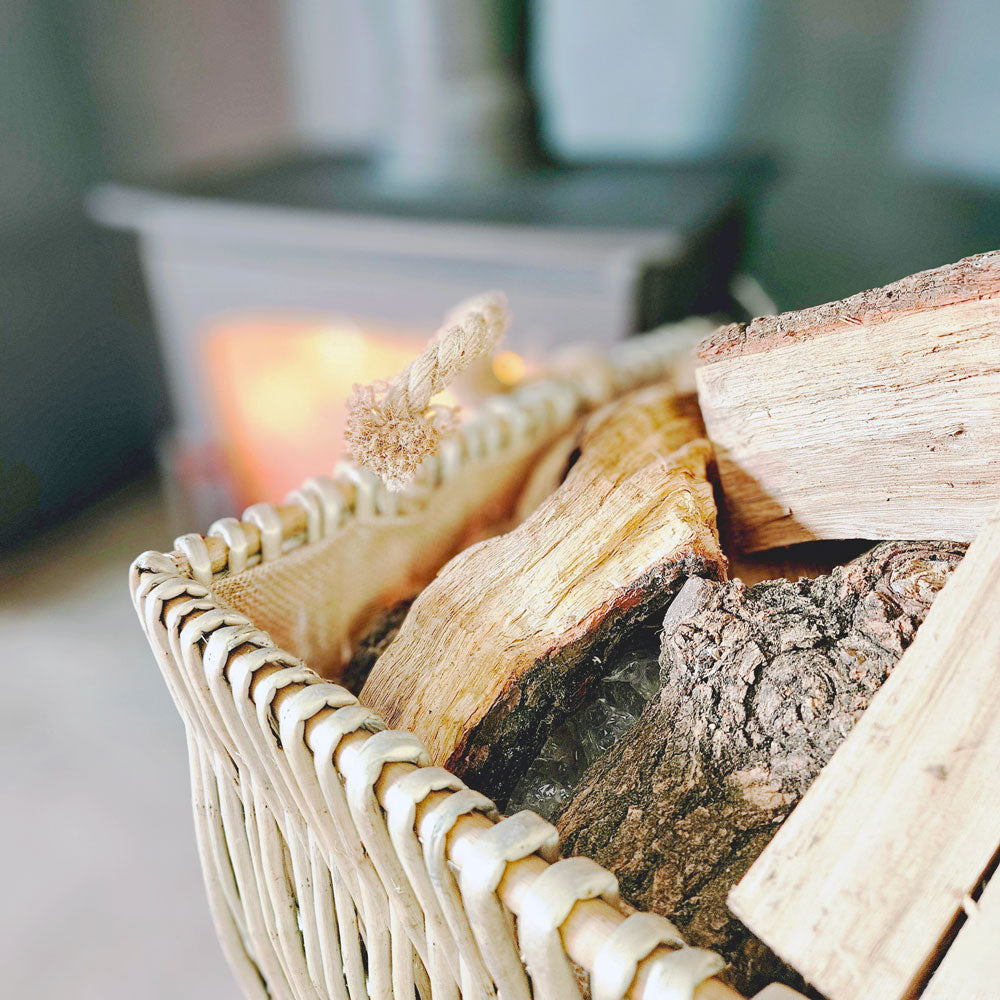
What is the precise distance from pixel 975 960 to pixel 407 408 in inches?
13.2

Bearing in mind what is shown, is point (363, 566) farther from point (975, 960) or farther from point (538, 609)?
point (975, 960)

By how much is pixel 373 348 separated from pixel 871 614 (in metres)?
0.95

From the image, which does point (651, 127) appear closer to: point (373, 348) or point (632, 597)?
point (373, 348)

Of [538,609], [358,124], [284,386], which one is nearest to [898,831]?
[538,609]

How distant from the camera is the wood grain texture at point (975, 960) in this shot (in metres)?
0.28

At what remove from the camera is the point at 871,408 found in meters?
0.39

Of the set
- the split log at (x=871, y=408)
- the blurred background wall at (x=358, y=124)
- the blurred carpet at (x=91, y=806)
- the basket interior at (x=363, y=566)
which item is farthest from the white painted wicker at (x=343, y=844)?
the blurred background wall at (x=358, y=124)

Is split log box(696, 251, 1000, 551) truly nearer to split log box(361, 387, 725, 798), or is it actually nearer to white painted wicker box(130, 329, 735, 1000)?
split log box(361, 387, 725, 798)

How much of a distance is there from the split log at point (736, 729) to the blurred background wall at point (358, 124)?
0.74 metres

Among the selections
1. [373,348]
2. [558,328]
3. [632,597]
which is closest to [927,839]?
[632,597]

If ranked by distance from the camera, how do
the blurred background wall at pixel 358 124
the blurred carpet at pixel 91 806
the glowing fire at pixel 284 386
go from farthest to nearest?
1. the glowing fire at pixel 284 386
2. the blurred background wall at pixel 358 124
3. the blurred carpet at pixel 91 806

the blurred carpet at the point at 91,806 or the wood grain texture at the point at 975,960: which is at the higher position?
the wood grain texture at the point at 975,960

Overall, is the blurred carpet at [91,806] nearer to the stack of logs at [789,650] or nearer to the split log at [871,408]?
the stack of logs at [789,650]

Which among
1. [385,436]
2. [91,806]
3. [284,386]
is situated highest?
[385,436]
